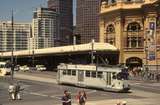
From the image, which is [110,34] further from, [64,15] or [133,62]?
[64,15]

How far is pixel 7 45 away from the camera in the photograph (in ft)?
503

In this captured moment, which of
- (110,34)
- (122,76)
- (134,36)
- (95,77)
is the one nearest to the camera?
(122,76)

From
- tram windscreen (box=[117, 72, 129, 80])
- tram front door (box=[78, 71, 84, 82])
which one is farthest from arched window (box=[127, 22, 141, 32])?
tram windscreen (box=[117, 72, 129, 80])

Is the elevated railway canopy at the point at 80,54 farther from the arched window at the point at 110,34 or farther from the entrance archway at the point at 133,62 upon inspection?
the arched window at the point at 110,34

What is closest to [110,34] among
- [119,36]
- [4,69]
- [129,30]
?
[119,36]

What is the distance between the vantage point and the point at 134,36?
10462 cm

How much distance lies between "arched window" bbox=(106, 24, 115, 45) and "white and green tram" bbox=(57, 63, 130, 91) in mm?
43986

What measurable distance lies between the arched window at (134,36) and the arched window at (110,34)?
4.22 meters

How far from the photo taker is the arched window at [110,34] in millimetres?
108562

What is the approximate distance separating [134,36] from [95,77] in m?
48.5

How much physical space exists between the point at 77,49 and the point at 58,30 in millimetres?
22350

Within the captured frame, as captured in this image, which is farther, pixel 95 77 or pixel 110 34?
pixel 110 34

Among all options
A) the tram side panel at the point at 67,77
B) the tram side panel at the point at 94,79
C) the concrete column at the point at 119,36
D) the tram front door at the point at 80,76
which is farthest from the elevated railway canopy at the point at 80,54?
the tram side panel at the point at 94,79

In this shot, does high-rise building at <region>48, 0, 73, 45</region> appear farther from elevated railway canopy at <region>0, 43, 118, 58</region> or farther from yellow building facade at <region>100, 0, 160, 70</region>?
yellow building facade at <region>100, 0, 160, 70</region>
